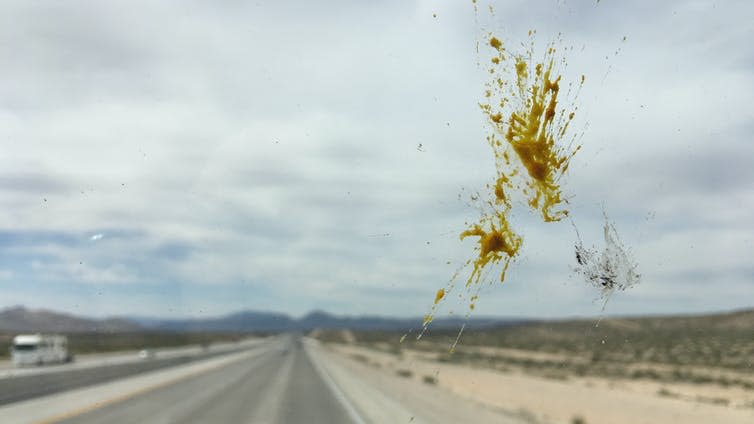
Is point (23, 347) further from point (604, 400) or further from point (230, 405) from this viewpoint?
point (604, 400)

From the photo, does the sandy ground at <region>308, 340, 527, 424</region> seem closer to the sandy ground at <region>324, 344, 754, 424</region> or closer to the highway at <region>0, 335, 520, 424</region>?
the highway at <region>0, 335, 520, 424</region>

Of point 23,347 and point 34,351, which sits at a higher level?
point 23,347

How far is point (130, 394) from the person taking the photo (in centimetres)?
2753

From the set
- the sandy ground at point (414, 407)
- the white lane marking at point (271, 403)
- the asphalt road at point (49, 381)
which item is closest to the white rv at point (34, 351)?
the asphalt road at point (49, 381)

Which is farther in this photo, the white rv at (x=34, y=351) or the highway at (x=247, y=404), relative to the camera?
the white rv at (x=34, y=351)

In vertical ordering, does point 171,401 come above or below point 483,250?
below

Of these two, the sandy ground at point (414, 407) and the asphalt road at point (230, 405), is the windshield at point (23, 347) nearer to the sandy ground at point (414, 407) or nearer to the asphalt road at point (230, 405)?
the asphalt road at point (230, 405)

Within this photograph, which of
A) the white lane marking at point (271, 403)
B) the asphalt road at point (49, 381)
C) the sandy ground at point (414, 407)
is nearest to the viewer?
the white lane marking at point (271, 403)

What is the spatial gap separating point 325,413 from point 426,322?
579 inches

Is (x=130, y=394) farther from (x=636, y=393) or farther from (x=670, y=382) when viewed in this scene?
(x=670, y=382)

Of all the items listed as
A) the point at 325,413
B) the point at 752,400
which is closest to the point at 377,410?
the point at 325,413

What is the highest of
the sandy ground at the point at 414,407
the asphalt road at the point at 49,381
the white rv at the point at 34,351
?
the white rv at the point at 34,351

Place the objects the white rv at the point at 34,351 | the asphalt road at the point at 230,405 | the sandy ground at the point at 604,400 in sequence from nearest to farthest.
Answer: the asphalt road at the point at 230,405
the sandy ground at the point at 604,400
the white rv at the point at 34,351

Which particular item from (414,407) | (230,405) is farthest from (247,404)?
(414,407)
